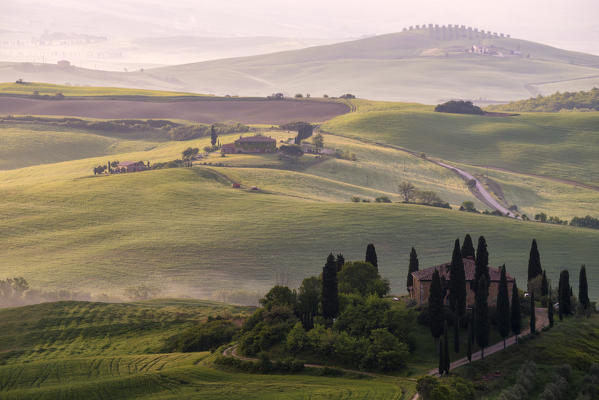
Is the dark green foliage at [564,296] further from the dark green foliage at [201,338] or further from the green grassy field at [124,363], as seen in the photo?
the dark green foliage at [201,338]

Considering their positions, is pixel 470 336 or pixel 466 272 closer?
pixel 470 336

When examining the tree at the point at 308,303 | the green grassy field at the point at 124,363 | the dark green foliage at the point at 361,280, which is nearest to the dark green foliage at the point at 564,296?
the dark green foliage at the point at 361,280

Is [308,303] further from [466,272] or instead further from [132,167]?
[132,167]

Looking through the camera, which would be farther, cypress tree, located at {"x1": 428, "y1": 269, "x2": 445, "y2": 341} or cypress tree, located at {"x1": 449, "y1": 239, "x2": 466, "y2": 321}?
cypress tree, located at {"x1": 449, "y1": 239, "x2": 466, "y2": 321}

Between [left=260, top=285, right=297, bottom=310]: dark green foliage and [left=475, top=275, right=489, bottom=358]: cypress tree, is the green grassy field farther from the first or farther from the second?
[left=475, top=275, right=489, bottom=358]: cypress tree

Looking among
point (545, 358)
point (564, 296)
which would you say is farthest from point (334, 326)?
point (564, 296)

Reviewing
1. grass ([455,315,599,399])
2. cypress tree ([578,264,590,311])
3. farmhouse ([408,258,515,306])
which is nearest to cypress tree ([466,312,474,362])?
grass ([455,315,599,399])

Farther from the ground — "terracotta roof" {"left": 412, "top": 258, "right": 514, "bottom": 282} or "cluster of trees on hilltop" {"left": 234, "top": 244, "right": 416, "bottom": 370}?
"terracotta roof" {"left": 412, "top": 258, "right": 514, "bottom": 282}
